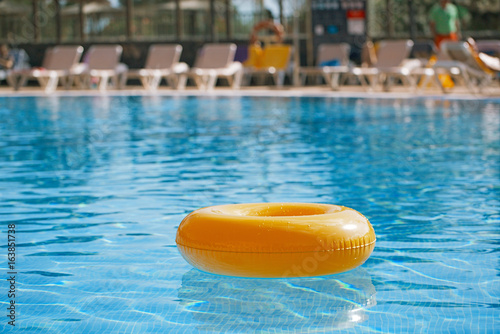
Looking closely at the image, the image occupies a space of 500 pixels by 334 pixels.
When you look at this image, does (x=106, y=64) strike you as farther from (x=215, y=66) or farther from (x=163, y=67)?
(x=215, y=66)

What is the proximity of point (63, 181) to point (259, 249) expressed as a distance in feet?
10.4

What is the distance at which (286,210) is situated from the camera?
3373 mm

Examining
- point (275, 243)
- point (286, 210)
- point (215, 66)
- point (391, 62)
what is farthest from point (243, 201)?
point (215, 66)

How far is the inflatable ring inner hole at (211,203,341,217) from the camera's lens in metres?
3.32

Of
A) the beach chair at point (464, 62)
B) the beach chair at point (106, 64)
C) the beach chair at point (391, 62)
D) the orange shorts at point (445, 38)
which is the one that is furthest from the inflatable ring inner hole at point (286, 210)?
the beach chair at point (106, 64)

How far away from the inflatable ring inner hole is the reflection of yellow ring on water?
155 millimetres

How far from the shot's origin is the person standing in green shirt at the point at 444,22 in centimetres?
1411

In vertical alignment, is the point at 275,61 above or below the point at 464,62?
below

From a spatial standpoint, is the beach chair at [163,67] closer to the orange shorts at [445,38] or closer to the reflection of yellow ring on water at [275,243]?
the orange shorts at [445,38]

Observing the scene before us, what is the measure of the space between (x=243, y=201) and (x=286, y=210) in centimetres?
158

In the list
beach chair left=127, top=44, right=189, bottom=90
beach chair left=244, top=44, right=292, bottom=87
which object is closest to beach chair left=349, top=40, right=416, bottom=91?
beach chair left=244, top=44, right=292, bottom=87

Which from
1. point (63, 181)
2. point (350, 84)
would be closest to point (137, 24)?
point (350, 84)

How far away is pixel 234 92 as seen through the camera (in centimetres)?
1548

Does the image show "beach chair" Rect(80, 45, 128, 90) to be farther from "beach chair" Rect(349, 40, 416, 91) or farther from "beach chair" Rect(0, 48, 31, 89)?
"beach chair" Rect(349, 40, 416, 91)
